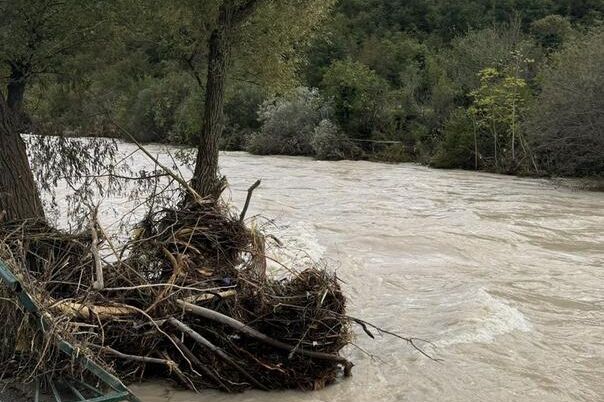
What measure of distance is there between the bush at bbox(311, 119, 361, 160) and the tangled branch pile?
96.8 feet

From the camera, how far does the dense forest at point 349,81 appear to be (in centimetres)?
1031

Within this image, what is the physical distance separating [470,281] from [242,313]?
5.26m

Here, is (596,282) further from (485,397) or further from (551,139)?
(551,139)

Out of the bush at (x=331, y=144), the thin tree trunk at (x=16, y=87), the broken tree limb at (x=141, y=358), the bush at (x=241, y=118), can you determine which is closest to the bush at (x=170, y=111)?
the thin tree trunk at (x=16, y=87)

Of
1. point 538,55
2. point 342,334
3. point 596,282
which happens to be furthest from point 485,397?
point 538,55

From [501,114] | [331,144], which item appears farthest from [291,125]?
[501,114]

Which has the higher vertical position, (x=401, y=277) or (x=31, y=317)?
(x=31, y=317)

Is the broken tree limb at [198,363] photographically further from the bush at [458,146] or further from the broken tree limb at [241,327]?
the bush at [458,146]

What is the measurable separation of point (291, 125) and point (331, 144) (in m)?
3.55

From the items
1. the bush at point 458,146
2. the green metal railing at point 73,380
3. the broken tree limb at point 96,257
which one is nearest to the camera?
the green metal railing at point 73,380

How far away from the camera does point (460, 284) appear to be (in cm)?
991

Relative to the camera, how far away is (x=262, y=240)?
7426mm

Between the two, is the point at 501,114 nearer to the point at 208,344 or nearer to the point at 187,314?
the point at 187,314

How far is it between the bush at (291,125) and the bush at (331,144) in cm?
137
